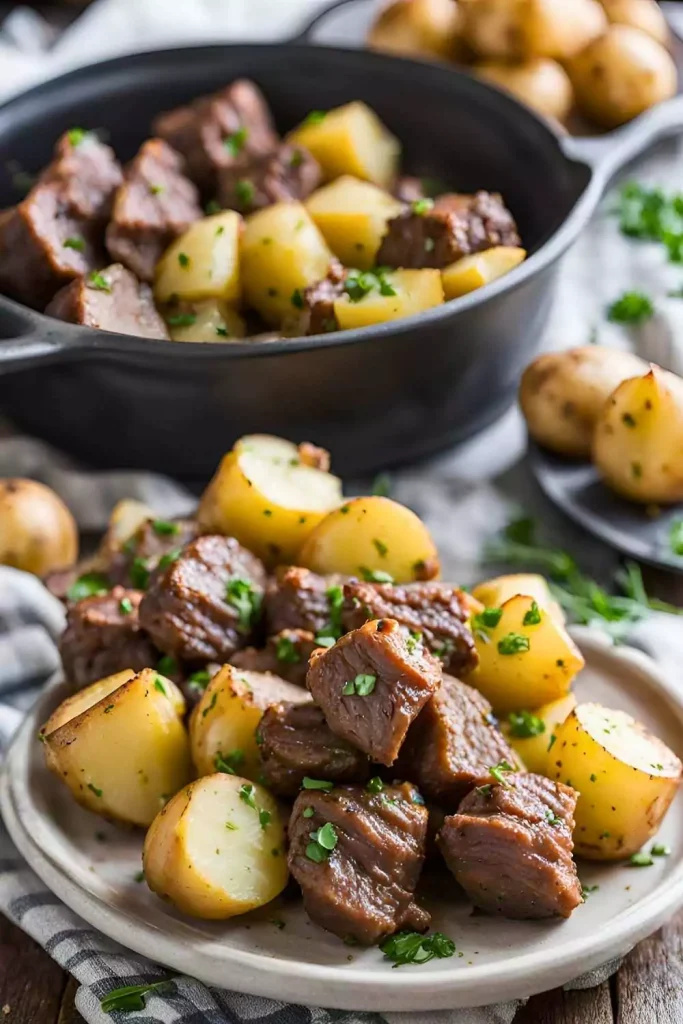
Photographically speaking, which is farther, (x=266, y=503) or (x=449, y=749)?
(x=266, y=503)

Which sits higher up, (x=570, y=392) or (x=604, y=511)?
(x=570, y=392)

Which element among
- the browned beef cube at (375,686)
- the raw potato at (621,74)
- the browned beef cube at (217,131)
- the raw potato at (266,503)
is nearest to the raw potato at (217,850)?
A: the browned beef cube at (375,686)

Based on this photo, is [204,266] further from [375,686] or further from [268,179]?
[375,686]

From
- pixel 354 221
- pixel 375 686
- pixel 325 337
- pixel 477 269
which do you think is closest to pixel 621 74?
pixel 354 221

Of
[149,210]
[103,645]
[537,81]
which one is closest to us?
[103,645]

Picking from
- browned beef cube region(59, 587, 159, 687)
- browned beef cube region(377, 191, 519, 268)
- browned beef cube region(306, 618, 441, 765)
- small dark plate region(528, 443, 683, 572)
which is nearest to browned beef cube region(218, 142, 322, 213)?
browned beef cube region(377, 191, 519, 268)

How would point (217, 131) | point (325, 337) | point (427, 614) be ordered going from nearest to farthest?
point (427, 614) < point (325, 337) < point (217, 131)
